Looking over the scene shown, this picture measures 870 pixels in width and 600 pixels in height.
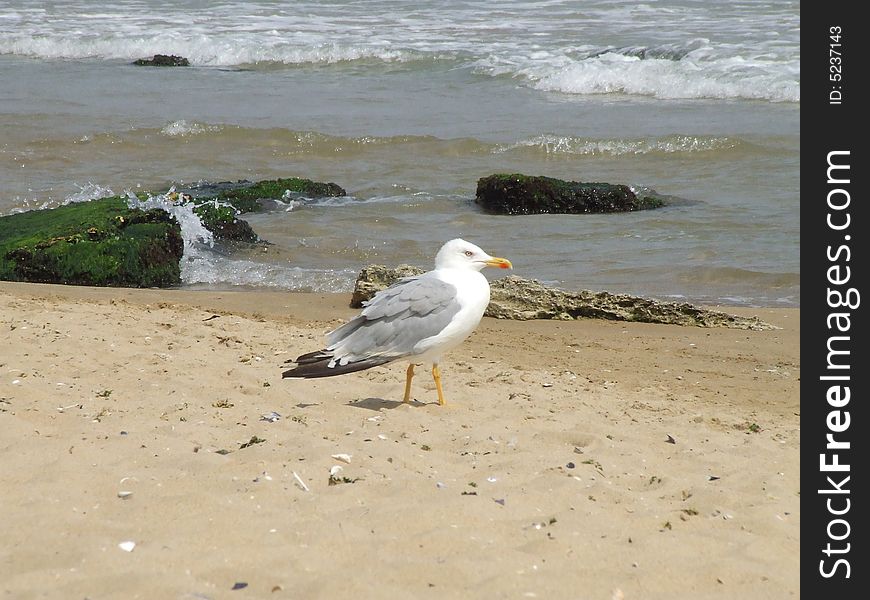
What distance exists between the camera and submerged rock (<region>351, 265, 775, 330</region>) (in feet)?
28.6

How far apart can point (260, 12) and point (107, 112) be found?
52.5 ft

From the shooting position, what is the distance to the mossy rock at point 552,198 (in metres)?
13.4

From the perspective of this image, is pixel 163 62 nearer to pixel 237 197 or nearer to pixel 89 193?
pixel 89 193

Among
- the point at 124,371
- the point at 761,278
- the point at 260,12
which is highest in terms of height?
the point at 260,12

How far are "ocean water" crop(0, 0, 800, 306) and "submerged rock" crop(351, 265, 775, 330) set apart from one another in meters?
1.20

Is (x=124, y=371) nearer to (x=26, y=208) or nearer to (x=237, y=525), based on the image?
(x=237, y=525)

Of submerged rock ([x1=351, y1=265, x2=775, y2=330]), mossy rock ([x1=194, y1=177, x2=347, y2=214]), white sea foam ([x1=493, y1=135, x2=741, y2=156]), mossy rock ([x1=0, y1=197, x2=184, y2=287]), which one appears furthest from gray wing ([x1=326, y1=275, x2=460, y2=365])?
white sea foam ([x1=493, y1=135, x2=741, y2=156])

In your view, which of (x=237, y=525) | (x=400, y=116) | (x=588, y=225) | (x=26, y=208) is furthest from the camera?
→ (x=400, y=116)

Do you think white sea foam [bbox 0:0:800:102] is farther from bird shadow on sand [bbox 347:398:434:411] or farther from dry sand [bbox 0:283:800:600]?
bird shadow on sand [bbox 347:398:434:411]

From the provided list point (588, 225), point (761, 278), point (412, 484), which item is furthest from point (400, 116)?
point (412, 484)

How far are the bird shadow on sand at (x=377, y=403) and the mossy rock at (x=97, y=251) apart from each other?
15.5 ft

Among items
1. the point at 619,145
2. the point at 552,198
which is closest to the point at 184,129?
the point at 619,145

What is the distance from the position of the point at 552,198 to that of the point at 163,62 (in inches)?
693

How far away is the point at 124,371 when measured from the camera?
6258 millimetres
